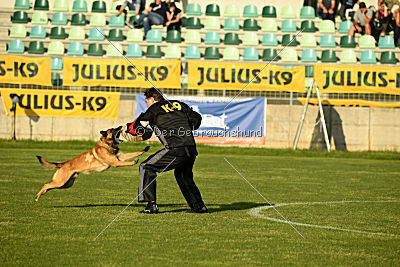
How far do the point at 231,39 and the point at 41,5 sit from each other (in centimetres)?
969

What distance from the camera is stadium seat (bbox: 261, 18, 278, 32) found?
30.1 m

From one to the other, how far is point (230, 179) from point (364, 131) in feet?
38.2

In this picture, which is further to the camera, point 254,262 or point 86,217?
point 86,217

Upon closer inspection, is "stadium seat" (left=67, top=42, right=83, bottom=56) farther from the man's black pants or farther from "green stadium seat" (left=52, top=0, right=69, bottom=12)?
the man's black pants

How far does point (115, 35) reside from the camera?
28.6m

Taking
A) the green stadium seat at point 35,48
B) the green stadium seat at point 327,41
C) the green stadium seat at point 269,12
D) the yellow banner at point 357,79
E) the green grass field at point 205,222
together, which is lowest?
the green grass field at point 205,222

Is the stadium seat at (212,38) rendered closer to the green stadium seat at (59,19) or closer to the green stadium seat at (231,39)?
the green stadium seat at (231,39)

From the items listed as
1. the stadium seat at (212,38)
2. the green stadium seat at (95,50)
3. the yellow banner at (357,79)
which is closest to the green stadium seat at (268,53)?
the stadium seat at (212,38)

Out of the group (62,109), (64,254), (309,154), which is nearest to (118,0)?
(62,109)

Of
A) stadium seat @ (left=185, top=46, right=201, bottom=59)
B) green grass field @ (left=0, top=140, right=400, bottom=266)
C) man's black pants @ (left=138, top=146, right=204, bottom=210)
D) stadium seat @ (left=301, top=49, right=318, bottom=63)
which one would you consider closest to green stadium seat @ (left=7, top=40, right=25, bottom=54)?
stadium seat @ (left=185, top=46, right=201, bottom=59)

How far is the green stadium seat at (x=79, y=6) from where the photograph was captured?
1217 inches

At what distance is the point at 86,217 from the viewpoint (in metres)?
8.41

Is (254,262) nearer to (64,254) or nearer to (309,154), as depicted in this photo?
(64,254)

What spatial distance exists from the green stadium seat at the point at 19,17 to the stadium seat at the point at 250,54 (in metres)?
10.5
